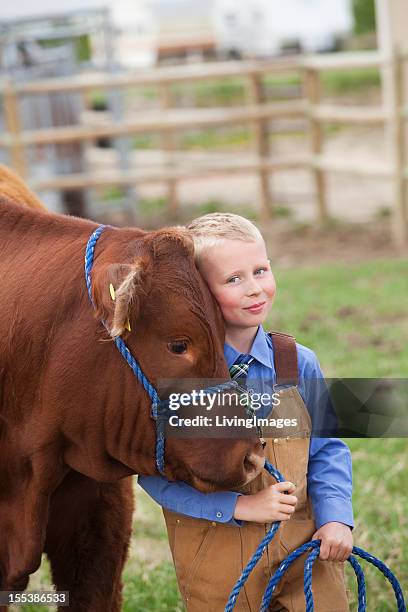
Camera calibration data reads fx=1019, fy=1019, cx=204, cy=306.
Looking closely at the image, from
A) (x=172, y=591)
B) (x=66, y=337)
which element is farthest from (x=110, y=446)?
(x=172, y=591)

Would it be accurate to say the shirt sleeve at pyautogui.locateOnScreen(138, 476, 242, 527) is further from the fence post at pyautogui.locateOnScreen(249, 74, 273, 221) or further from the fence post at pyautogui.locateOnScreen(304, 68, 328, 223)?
the fence post at pyautogui.locateOnScreen(249, 74, 273, 221)

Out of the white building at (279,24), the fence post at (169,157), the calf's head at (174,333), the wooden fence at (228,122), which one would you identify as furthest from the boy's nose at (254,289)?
the white building at (279,24)

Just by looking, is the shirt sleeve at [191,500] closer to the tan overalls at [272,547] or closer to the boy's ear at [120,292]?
the tan overalls at [272,547]

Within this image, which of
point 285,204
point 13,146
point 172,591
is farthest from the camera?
point 285,204

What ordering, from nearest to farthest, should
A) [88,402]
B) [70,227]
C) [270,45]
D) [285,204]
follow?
[88,402] → [70,227] → [285,204] → [270,45]

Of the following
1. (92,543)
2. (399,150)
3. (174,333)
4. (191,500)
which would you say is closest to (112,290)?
(174,333)

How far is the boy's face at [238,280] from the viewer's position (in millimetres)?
2287

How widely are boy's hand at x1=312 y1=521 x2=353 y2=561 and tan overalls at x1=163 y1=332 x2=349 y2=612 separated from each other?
76 mm

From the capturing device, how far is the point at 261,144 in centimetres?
1129

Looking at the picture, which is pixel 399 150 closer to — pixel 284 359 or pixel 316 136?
pixel 316 136

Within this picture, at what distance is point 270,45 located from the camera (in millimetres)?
45750

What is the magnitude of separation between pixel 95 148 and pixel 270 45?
105ft

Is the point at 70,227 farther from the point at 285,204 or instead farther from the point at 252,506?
the point at 285,204

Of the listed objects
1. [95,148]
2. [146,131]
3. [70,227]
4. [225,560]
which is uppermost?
[70,227]
